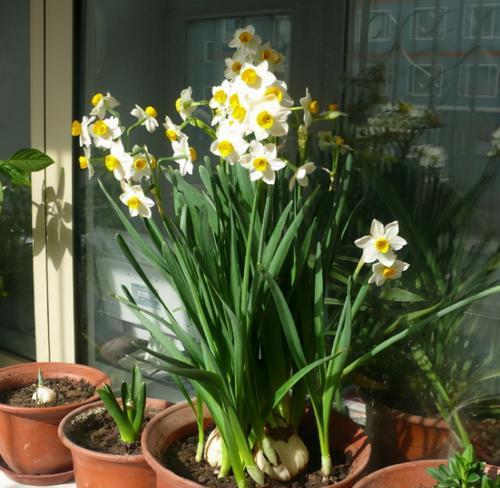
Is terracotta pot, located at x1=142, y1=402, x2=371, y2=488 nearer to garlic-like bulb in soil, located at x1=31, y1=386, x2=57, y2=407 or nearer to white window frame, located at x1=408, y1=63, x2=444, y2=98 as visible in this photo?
garlic-like bulb in soil, located at x1=31, y1=386, x2=57, y2=407

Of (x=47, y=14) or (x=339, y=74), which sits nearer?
(x=339, y=74)

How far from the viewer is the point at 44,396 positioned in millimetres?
1956

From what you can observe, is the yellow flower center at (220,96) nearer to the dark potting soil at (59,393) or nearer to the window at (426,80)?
the window at (426,80)

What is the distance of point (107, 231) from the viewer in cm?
224

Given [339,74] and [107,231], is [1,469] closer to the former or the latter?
[107,231]

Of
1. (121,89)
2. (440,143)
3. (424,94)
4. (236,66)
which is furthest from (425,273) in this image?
(121,89)

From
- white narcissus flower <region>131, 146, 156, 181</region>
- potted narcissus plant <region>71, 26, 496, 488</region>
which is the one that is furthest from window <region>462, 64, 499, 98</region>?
white narcissus flower <region>131, 146, 156, 181</region>

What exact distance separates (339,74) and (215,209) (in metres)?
0.45

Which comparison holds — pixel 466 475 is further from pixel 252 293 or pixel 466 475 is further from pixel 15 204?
pixel 15 204

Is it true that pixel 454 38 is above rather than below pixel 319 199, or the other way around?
above

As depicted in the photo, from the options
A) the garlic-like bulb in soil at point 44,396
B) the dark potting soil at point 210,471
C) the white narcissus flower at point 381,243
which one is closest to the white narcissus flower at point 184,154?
the white narcissus flower at point 381,243

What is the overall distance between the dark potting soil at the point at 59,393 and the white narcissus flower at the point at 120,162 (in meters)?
0.82

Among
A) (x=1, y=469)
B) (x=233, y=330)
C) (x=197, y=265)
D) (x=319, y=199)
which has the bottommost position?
(x=1, y=469)

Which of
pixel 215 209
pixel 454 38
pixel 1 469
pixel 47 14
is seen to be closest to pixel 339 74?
pixel 454 38
